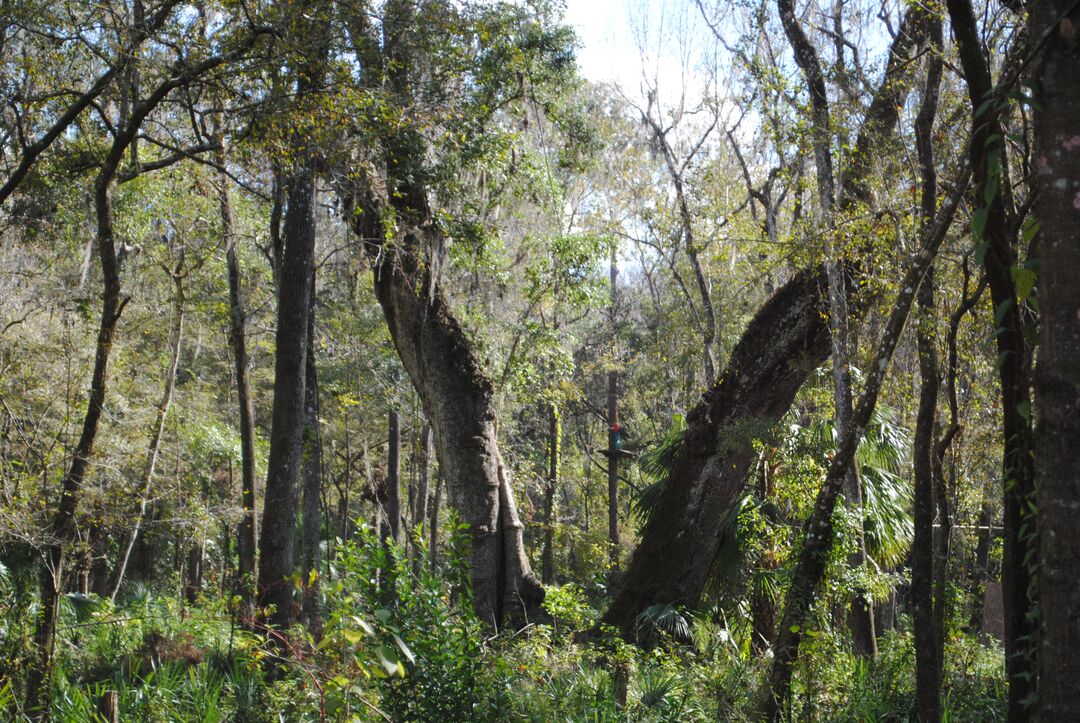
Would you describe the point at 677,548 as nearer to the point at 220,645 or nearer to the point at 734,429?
the point at 734,429

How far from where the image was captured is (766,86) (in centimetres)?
874

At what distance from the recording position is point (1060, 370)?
2.49 metres

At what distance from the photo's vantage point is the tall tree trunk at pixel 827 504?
4.45 m

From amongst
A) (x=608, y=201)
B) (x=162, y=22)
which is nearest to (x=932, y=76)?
(x=162, y=22)

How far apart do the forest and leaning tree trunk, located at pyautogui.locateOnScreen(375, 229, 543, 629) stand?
4 cm

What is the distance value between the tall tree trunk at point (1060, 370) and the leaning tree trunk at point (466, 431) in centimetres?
783

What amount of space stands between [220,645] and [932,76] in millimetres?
9353

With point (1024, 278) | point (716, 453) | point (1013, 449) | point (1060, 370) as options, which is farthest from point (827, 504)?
point (716, 453)

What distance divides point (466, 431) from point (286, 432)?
6.80ft

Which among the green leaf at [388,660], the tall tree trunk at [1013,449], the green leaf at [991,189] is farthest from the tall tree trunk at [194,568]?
the green leaf at [991,189]

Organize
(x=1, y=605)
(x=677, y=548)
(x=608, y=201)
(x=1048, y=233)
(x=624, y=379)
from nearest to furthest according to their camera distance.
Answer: (x=1048, y=233) < (x=1, y=605) < (x=677, y=548) < (x=608, y=201) < (x=624, y=379)

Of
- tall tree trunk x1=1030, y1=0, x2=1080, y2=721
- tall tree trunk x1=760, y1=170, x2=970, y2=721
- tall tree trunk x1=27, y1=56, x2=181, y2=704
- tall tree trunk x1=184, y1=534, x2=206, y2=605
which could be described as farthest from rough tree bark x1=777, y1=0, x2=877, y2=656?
tall tree trunk x1=184, y1=534, x2=206, y2=605

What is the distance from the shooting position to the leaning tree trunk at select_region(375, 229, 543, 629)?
10117 mm

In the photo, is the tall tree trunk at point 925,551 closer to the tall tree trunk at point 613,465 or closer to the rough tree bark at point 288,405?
the rough tree bark at point 288,405
